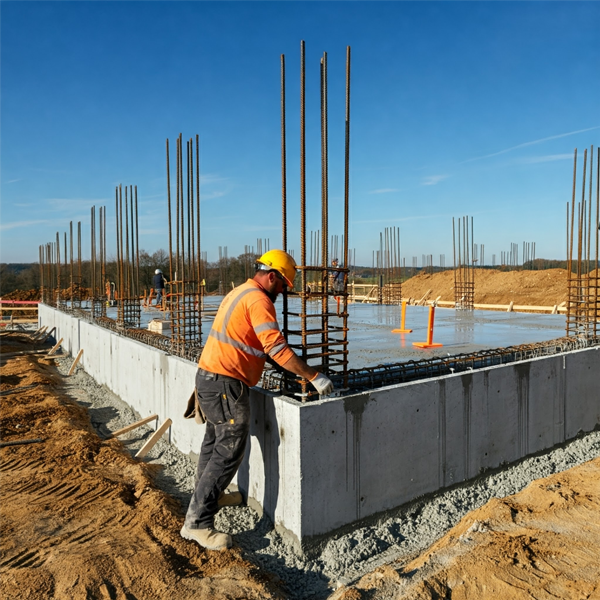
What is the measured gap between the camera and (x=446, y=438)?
4832 mm

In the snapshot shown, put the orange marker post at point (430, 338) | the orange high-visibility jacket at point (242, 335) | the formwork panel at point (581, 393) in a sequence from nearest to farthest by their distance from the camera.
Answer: the orange high-visibility jacket at point (242, 335) → the formwork panel at point (581, 393) → the orange marker post at point (430, 338)

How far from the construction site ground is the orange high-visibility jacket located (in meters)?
1.35

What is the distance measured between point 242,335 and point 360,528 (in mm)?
1934

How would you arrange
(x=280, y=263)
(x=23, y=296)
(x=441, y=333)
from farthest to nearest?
(x=23, y=296)
(x=441, y=333)
(x=280, y=263)

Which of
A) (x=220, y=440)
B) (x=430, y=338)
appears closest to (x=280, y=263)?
(x=220, y=440)

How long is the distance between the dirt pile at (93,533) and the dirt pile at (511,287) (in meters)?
27.5

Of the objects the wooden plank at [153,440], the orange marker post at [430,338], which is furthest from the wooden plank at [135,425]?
the orange marker post at [430,338]

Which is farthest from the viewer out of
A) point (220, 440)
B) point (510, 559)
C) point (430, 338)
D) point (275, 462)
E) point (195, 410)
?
point (430, 338)

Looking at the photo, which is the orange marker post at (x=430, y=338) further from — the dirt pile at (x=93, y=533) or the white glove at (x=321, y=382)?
the dirt pile at (x=93, y=533)

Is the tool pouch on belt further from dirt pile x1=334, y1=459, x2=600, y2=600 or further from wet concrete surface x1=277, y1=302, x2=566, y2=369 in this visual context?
wet concrete surface x1=277, y1=302, x2=566, y2=369

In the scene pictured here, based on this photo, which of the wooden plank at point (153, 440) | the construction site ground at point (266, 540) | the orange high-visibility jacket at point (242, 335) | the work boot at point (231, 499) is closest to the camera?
the construction site ground at point (266, 540)

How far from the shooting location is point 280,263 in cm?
394

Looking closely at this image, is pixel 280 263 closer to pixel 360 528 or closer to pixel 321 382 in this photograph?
pixel 321 382

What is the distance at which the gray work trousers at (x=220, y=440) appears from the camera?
12.3ft
